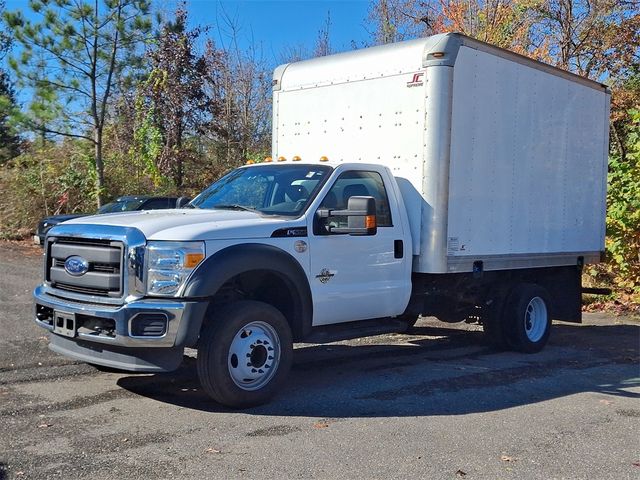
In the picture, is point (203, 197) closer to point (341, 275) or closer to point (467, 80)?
point (341, 275)

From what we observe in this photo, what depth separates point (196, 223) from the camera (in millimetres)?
5820

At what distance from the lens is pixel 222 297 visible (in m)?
6.01

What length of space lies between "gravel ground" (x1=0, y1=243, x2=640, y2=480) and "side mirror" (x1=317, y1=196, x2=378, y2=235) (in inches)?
59.4

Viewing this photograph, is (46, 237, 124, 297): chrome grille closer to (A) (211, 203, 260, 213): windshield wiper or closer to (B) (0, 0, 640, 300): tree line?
(A) (211, 203, 260, 213): windshield wiper

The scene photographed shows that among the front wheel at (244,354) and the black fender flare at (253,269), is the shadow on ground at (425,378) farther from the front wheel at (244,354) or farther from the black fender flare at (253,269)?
the black fender flare at (253,269)

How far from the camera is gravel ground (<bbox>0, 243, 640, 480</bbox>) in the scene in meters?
4.60

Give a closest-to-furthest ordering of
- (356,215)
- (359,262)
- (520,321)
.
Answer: (356,215) < (359,262) < (520,321)

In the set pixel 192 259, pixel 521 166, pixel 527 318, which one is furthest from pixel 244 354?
pixel 527 318

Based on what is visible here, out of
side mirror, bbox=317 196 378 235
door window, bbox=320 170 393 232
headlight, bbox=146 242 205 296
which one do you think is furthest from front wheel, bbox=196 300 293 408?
door window, bbox=320 170 393 232

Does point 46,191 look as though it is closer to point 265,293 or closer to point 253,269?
point 265,293

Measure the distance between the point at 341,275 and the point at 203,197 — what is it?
175 cm

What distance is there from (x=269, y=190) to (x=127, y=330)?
2.17 metres

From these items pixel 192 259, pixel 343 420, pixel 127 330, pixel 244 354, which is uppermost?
pixel 192 259

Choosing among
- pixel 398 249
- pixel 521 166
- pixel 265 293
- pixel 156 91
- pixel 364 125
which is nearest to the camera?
pixel 265 293
